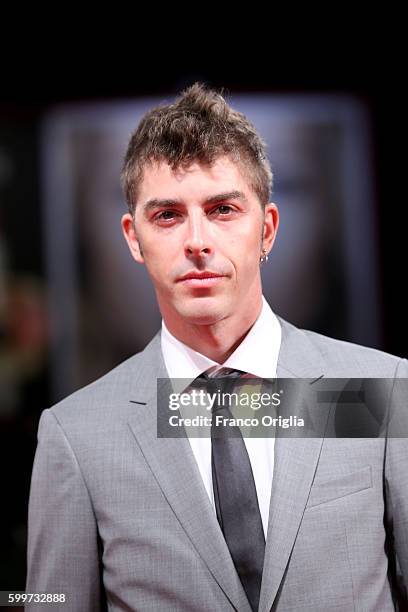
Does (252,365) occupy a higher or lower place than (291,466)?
higher

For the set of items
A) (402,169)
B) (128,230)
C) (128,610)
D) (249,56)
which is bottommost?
(128,610)

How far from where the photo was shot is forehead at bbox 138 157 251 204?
1.31 m

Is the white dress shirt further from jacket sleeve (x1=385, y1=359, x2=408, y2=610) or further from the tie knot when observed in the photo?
jacket sleeve (x1=385, y1=359, x2=408, y2=610)

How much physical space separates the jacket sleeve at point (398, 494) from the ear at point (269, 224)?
0.34 m

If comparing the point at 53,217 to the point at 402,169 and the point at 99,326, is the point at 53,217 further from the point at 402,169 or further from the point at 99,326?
the point at 402,169

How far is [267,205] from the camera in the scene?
1.41 meters

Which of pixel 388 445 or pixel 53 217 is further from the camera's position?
pixel 53 217

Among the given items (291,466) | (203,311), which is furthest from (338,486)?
(203,311)

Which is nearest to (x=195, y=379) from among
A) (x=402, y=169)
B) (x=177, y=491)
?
(x=177, y=491)

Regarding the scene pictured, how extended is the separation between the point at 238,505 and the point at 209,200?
49 centimetres

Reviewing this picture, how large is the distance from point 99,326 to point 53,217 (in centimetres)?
36

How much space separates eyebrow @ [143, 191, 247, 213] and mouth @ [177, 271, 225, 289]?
0.12 metres

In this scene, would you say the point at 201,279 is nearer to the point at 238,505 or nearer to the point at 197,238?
the point at 197,238

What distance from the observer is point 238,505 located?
1300 millimetres
